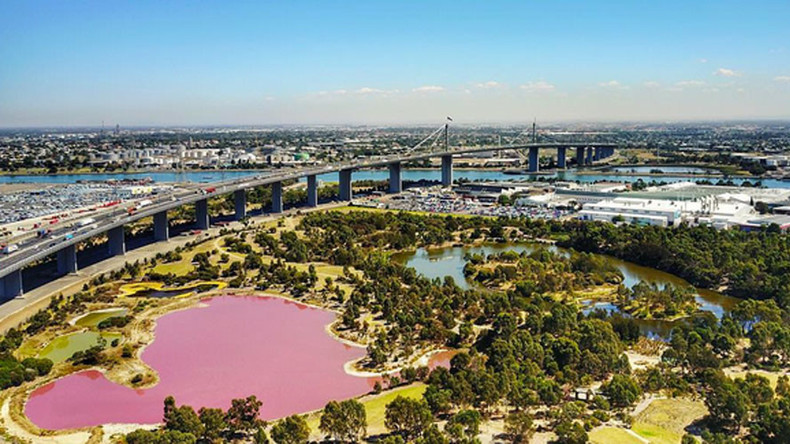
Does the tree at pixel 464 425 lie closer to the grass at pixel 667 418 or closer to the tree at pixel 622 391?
the tree at pixel 622 391

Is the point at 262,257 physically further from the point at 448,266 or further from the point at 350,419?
the point at 350,419

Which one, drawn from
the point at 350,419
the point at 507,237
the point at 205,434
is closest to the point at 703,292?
the point at 507,237

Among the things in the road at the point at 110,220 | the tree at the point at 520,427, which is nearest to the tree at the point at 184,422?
the tree at the point at 520,427

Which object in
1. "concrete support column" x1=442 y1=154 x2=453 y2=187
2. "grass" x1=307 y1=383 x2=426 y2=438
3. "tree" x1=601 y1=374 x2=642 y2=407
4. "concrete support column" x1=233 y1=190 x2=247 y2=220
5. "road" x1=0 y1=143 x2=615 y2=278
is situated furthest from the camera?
"concrete support column" x1=442 y1=154 x2=453 y2=187

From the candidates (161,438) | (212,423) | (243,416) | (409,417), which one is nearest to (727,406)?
(409,417)


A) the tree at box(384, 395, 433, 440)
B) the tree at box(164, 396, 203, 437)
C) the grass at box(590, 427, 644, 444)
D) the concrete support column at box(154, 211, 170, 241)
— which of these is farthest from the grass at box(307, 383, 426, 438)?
the concrete support column at box(154, 211, 170, 241)

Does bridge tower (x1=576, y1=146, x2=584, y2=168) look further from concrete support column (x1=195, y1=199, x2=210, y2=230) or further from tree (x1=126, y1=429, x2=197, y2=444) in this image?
tree (x1=126, y1=429, x2=197, y2=444)

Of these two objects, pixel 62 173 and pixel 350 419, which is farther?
pixel 62 173
